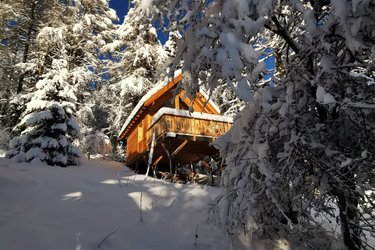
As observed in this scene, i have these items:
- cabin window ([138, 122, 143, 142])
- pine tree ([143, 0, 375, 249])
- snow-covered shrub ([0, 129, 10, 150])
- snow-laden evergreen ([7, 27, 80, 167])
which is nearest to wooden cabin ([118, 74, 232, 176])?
cabin window ([138, 122, 143, 142])

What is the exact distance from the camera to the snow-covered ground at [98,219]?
3615mm

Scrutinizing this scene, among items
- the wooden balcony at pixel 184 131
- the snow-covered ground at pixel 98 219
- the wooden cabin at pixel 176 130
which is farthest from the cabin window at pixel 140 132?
the snow-covered ground at pixel 98 219

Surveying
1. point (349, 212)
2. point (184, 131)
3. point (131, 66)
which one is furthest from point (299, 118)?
point (131, 66)

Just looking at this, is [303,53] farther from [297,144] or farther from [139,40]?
[139,40]

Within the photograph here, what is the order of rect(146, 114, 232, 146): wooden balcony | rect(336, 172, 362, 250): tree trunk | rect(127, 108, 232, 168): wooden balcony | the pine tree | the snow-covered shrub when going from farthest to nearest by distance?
the snow-covered shrub
rect(127, 108, 232, 168): wooden balcony
rect(146, 114, 232, 146): wooden balcony
rect(336, 172, 362, 250): tree trunk
the pine tree

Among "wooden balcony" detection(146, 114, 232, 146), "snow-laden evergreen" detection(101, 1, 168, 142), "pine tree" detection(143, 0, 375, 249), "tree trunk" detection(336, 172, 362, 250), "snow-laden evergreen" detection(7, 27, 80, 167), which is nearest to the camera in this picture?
"pine tree" detection(143, 0, 375, 249)

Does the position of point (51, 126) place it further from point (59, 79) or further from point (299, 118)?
point (299, 118)

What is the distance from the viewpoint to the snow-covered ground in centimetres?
362

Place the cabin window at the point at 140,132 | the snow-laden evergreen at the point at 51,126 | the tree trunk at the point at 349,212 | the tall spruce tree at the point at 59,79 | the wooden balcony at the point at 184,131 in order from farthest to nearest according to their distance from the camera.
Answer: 1. the cabin window at the point at 140,132
2. the tall spruce tree at the point at 59,79
3. the snow-laden evergreen at the point at 51,126
4. the wooden balcony at the point at 184,131
5. the tree trunk at the point at 349,212

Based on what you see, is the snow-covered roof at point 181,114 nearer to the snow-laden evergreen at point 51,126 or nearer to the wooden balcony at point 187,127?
the wooden balcony at point 187,127

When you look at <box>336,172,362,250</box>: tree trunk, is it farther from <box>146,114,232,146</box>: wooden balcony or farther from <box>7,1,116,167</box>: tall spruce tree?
<box>7,1,116,167</box>: tall spruce tree

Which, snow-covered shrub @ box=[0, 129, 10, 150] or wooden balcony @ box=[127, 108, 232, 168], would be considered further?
snow-covered shrub @ box=[0, 129, 10, 150]

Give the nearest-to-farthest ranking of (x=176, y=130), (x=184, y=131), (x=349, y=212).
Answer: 1. (x=349, y=212)
2. (x=176, y=130)
3. (x=184, y=131)

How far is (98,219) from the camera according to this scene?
4.41 m
